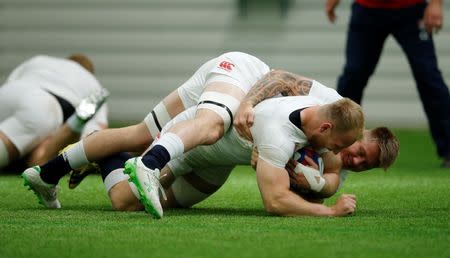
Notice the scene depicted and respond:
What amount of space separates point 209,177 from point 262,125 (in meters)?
0.76

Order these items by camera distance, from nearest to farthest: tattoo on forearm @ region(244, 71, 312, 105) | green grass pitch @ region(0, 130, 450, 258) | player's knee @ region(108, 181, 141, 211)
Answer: green grass pitch @ region(0, 130, 450, 258)
tattoo on forearm @ region(244, 71, 312, 105)
player's knee @ region(108, 181, 141, 211)

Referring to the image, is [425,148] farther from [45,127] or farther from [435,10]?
[45,127]

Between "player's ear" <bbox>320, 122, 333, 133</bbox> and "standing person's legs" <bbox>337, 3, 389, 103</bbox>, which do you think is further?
"standing person's legs" <bbox>337, 3, 389, 103</bbox>

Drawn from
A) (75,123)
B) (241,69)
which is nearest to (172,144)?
(241,69)

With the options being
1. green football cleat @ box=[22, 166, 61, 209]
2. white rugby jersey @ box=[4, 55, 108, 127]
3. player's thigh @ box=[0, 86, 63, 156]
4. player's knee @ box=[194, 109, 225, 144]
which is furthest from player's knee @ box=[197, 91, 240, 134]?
white rugby jersey @ box=[4, 55, 108, 127]

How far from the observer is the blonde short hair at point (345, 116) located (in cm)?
524

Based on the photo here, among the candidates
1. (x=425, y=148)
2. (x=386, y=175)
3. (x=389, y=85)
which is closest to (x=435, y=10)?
(x=386, y=175)

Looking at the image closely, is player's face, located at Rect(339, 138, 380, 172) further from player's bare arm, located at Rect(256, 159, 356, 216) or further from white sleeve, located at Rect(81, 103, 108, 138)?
white sleeve, located at Rect(81, 103, 108, 138)

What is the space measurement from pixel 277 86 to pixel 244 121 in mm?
441

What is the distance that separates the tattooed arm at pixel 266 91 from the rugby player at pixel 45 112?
2461mm

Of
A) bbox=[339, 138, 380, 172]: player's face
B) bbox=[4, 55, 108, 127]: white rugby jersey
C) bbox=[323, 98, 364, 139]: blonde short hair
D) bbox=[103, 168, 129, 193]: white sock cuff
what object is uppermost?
bbox=[323, 98, 364, 139]: blonde short hair

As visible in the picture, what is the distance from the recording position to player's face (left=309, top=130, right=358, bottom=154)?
5.27 metres

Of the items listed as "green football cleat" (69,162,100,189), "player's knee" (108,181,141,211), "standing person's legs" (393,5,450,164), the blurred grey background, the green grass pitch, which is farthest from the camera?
the blurred grey background

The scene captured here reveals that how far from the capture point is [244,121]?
17.8 ft
